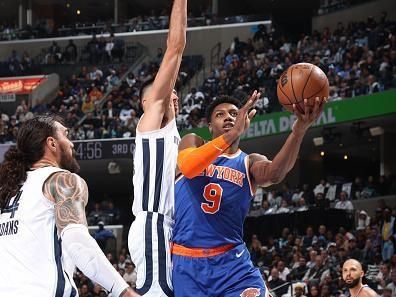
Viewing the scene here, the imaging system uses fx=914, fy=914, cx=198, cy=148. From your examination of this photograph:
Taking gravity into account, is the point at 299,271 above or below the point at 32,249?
below

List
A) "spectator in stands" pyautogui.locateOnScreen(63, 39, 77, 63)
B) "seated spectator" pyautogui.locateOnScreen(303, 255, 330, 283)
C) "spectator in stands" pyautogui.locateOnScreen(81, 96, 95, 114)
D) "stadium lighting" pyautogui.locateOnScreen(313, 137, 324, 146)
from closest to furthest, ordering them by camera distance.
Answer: "seated spectator" pyautogui.locateOnScreen(303, 255, 330, 283), "stadium lighting" pyautogui.locateOnScreen(313, 137, 324, 146), "spectator in stands" pyautogui.locateOnScreen(81, 96, 95, 114), "spectator in stands" pyautogui.locateOnScreen(63, 39, 77, 63)

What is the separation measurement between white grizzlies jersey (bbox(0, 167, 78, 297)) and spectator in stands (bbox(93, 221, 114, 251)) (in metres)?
18.5

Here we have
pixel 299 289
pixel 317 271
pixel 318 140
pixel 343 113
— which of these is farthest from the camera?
pixel 318 140

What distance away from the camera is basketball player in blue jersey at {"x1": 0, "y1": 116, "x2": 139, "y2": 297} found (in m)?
4.61

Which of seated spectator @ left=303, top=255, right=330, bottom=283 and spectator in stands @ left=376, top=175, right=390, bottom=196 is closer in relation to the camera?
seated spectator @ left=303, top=255, right=330, bottom=283

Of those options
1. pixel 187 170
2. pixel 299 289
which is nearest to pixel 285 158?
pixel 187 170

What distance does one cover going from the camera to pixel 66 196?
4.64 m

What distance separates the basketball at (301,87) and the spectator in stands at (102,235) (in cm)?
1700

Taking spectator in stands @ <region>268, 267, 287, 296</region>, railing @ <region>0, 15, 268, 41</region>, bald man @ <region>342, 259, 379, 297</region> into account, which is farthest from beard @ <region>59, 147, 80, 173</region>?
railing @ <region>0, 15, 268, 41</region>

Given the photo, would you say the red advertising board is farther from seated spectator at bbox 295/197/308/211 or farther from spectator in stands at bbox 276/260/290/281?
spectator in stands at bbox 276/260/290/281

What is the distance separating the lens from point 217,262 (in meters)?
6.52

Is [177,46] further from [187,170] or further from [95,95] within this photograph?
[95,95]

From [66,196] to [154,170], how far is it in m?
0.99

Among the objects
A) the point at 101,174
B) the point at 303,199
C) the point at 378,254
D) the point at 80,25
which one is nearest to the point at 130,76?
the point at 101,174
